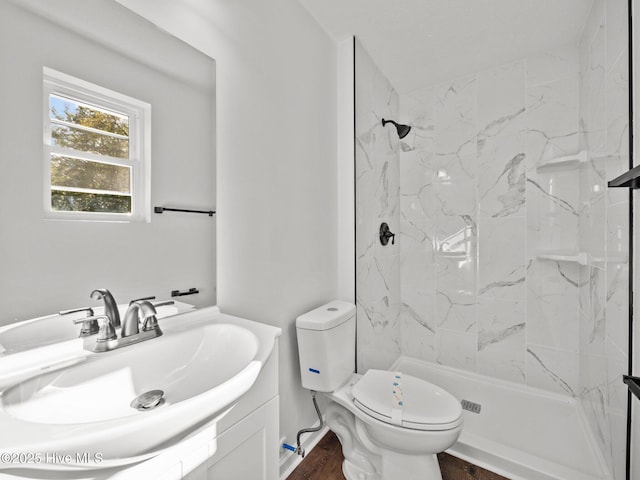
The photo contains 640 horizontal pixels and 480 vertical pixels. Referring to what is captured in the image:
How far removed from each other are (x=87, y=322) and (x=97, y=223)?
0.27 metres

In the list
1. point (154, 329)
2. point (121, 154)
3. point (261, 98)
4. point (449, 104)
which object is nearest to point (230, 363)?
point (154, 329)

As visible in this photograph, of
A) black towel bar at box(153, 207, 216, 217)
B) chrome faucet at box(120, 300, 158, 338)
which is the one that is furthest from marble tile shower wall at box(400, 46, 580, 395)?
chrome faucet at box(120, 300, 158, 338)

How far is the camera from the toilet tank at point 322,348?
1385 mm

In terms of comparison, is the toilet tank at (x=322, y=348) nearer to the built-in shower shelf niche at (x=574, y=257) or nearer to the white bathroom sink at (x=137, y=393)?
the white bathroom sink at (x=137, y=393)

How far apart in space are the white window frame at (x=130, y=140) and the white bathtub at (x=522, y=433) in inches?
73.3

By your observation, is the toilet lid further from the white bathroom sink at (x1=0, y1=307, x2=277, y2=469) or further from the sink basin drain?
the sink basin drain

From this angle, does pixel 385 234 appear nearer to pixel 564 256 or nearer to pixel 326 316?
pixel 326 316

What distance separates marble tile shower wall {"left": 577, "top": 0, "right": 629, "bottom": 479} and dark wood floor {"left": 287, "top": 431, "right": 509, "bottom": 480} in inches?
21.8

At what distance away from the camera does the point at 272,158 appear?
1353 millimetres

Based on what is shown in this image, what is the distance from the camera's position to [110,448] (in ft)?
1.47

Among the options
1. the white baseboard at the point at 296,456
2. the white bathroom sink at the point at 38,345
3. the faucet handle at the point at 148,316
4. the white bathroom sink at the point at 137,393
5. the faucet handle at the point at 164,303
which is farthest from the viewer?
the white baseboard at the point at 296,456

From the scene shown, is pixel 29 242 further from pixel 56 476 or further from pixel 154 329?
pixel 56 476

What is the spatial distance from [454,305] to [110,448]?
228cm

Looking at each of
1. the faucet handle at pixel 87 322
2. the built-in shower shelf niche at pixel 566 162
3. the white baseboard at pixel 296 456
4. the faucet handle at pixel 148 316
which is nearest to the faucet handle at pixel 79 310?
the faucet handle at pixel 87 322
